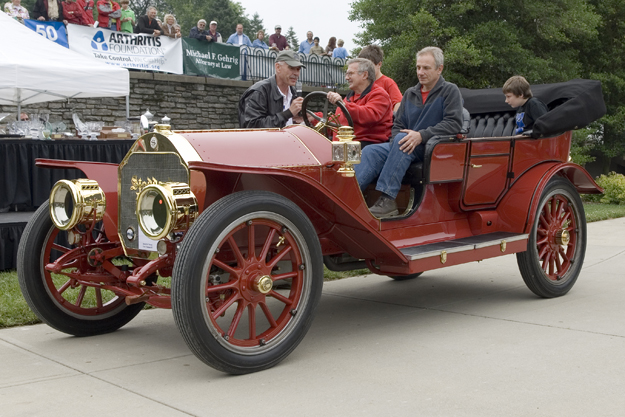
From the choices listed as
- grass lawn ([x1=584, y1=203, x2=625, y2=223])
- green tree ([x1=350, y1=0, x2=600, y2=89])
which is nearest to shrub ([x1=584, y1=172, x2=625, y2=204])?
grass lawn ([x1=584, y1=203, x2=625, y2=223])

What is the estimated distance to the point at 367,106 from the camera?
16.4 feet

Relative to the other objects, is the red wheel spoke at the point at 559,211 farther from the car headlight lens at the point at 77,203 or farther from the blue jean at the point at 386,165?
the car headlight lens at the point at 77,203

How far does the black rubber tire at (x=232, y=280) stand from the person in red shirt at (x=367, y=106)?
1437mm

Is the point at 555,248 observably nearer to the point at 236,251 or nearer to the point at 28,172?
the point at 236,251

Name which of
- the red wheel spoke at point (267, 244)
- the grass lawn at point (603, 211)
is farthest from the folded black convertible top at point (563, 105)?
the grass lawn at point (603, 211)

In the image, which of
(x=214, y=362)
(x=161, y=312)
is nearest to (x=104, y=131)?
(x=161, y=312)

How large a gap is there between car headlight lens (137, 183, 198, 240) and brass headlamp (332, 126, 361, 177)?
0.97 meters

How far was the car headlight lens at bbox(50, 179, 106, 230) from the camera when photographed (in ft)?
13.0

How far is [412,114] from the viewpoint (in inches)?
203

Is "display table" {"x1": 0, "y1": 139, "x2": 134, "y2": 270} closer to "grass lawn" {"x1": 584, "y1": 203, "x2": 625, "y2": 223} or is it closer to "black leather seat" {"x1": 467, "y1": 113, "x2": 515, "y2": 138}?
"black leather seat" {"x1": 467, "y1": 113, "x2": 515, "y2": 138}

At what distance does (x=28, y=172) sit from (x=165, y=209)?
4580 millimetres

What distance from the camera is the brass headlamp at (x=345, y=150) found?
162 inches

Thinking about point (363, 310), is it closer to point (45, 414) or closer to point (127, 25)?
point (45, 414)

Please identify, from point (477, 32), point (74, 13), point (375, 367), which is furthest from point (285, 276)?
point (74, 13)
